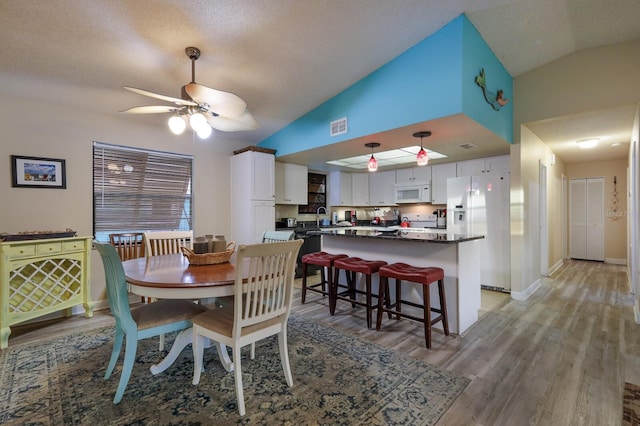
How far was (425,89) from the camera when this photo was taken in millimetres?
2689

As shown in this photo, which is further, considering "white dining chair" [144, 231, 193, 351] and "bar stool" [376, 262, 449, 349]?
"white dining chair" [144, 231, 193, 351]

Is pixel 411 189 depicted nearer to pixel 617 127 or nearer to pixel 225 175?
pixel 617 127

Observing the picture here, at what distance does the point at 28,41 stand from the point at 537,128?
5.53 m

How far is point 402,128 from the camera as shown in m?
2.95

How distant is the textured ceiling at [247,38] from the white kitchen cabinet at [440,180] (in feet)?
6.54

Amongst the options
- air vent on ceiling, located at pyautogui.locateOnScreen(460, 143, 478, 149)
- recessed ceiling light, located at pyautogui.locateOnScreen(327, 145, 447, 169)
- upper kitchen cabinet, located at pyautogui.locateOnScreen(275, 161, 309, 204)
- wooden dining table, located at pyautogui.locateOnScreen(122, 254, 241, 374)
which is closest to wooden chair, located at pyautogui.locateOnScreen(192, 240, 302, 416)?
wooden dining table, located at pyautogui.locateOnScreen(122, 254, 241, 374)

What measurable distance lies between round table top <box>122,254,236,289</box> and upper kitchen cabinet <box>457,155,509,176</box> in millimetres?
4211

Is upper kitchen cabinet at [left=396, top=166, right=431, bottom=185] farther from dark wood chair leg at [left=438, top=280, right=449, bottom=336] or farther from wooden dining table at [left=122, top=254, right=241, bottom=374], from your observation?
wooden dining table at [left=122, top=254, right=241, bottom=374]

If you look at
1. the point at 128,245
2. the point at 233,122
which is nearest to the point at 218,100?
the point at 233,122

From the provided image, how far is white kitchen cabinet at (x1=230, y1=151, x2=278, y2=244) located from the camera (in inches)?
169

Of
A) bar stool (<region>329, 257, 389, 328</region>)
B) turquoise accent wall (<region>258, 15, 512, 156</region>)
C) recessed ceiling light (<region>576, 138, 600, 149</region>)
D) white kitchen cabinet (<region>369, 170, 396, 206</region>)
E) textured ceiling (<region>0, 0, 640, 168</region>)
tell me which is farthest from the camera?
white kitchen cabinet (<region>369, 170, 396, 206</region>)

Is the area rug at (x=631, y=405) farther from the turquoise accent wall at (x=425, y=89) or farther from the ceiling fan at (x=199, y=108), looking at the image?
the ceiling fan at (x=199, y=108)

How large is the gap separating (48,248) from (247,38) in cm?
273

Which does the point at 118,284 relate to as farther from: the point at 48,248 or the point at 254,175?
the point at 254,175
